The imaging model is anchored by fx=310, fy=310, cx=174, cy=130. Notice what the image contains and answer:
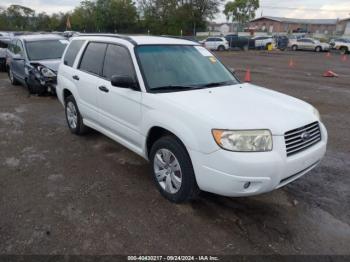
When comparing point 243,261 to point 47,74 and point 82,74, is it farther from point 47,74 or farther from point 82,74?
point 47,74

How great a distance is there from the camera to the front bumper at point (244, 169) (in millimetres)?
2836

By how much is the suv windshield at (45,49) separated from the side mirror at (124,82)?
6565 mm

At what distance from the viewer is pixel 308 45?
37.9m

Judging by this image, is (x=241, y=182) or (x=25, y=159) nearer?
(x=241, y=182)

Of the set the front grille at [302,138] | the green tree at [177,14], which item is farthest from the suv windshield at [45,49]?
the green tree at [177,14]

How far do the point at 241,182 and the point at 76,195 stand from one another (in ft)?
6.68

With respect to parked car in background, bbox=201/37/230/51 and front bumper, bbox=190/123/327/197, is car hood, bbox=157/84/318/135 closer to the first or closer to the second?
front bumper, bbox=190/123/327/197

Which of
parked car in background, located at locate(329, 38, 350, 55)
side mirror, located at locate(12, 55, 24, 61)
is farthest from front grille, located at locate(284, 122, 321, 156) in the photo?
parked car in background, located at locate(329, 38, 350, 55)

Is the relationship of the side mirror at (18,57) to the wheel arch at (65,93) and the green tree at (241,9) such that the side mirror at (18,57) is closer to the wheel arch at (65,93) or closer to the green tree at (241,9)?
the wheel arch at (65,93)

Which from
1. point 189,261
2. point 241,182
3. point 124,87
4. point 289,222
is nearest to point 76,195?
point 124,87

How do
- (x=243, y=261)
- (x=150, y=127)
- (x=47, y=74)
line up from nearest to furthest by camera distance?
(x=243, y=261) → (x=150, y=127) → (x=47, y=74)

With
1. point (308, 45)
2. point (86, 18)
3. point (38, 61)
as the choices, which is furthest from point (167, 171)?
point (86, 18)

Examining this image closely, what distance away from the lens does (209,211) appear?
11.2ft

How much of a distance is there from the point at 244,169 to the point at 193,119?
68 centimetres
